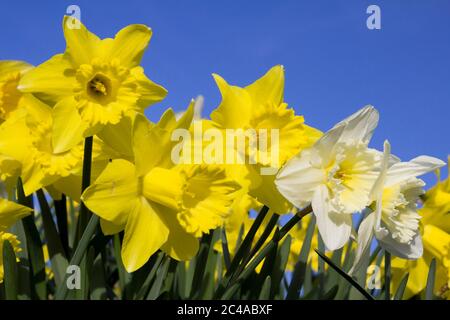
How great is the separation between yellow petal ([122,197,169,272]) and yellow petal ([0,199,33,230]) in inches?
14.0

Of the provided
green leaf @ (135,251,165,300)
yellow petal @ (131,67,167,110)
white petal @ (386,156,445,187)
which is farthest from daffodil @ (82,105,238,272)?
white petal @ (386,156,445,187)

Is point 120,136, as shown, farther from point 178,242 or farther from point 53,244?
point 53,244

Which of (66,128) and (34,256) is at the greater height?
(66,128)

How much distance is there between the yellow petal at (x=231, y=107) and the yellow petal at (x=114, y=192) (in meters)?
0.33

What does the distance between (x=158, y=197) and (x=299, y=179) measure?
1.43 ft

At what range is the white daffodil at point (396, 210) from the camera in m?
1.72

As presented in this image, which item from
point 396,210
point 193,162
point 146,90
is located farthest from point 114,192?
point 396,210

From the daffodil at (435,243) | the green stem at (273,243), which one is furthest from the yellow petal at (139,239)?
the daffodil at (435,243)

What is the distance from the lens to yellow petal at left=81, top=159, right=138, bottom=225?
5.37ft

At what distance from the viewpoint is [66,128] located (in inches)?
71.1

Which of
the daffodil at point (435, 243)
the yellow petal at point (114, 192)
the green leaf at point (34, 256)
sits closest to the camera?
the yellow petal at point (114, 192)

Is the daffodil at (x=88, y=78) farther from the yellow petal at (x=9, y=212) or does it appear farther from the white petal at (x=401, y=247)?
the white petal at (x=401, y=247)
